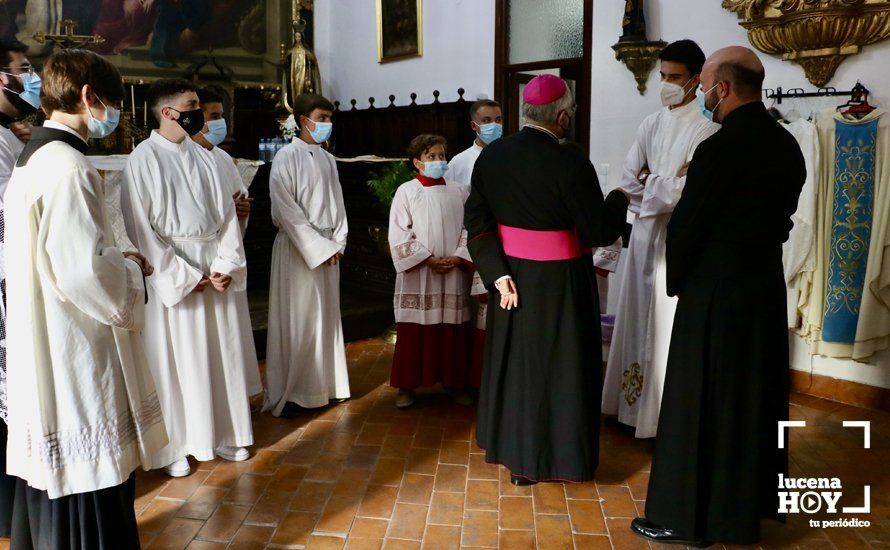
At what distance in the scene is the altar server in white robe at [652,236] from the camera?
152 inches

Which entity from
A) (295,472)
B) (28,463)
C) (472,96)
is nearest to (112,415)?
(28,463)

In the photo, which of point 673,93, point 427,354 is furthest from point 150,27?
point 673,93

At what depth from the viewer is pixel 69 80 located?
2316 mm

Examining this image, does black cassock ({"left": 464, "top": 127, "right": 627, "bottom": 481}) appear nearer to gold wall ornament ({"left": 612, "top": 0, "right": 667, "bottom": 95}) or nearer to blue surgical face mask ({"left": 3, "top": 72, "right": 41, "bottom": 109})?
blue surgical face mask ({"left": 3, "top": 72, "right": 41, "bottom": 109})

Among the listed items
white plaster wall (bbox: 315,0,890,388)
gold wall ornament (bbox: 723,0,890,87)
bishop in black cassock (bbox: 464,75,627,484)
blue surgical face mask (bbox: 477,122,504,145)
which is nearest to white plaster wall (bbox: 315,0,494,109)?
white plaster wall (bbox: 315,0,890,388)

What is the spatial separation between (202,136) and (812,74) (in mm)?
3859

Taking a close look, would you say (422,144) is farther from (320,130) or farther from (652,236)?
(652,236)

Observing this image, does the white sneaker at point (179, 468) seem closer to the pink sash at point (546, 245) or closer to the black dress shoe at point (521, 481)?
the black dress shoe at point (521, 481)

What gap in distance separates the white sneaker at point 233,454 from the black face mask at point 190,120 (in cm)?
163

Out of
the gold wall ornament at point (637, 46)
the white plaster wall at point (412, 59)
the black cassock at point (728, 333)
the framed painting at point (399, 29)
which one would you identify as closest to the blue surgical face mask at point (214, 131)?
the black cassock at point (728, 333)

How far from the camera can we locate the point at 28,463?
234 cm

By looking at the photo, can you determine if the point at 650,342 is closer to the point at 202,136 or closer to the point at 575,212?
the point at 575,212

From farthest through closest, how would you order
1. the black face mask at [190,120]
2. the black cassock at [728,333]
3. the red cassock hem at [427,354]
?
the red cassock hem at [427,354]
the black face mask at [190,120]
the black cassock at [728,333]

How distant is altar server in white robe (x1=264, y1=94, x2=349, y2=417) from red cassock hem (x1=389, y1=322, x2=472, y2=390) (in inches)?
16.8
